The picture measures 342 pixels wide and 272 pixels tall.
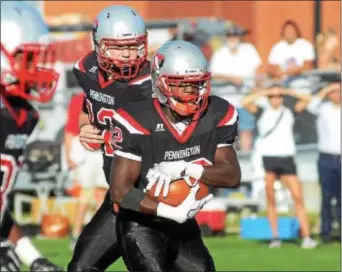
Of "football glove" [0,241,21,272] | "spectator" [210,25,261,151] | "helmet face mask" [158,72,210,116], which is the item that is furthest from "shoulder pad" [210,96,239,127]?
"spectator" [210,25,261,151]

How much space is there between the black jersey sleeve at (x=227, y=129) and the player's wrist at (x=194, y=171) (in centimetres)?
23

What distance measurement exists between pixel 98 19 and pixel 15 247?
1.96 meters

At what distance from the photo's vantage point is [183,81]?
18.6 feet

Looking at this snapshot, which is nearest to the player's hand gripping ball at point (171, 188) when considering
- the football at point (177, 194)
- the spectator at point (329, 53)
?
the football at point (177, 194)

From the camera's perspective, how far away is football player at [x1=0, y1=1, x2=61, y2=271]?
287 inches

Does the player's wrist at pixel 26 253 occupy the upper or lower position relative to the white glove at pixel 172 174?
lower

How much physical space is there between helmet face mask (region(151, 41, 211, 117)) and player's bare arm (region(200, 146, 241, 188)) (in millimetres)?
248

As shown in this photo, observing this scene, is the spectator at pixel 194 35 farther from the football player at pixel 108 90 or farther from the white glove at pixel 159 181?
the white glove at pixel 159 181

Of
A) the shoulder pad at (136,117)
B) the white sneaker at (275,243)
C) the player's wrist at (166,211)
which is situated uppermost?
the shoulder pad at (136,117)

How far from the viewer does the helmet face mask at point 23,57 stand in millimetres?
7270

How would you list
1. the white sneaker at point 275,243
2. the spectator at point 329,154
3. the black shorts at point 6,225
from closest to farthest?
1. the black shorts at point 6,225
2. the white sneaker at point 275,243
3. the spectator at point 329,154

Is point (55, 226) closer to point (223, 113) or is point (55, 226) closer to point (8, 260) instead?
point (8, 260)

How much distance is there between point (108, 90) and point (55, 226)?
Result: 6.69 metres

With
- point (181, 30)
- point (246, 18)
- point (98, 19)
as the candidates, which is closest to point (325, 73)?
point (181, 30)
